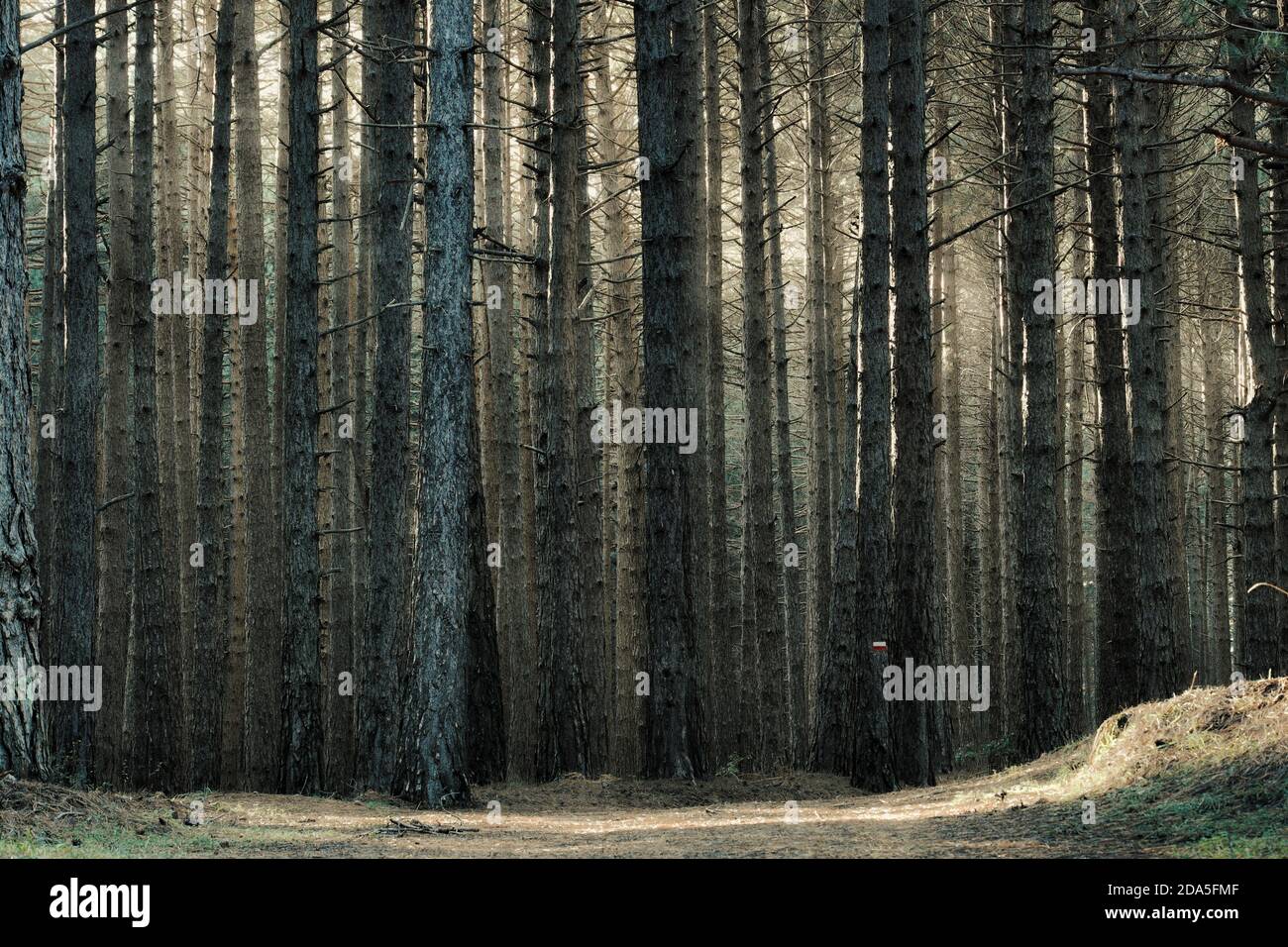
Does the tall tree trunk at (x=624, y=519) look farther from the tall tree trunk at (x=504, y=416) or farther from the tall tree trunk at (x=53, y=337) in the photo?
the tall tree trunk at (x=53, y=337)

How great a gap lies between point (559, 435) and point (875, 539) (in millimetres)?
3625

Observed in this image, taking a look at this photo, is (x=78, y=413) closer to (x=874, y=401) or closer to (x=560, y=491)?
(x=560, y=491)

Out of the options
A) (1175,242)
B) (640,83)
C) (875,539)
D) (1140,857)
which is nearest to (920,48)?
(640,83)

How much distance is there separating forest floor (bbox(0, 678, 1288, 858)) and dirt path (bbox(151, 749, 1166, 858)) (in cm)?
3

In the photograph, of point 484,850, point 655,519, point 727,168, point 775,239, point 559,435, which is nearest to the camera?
point 484,850

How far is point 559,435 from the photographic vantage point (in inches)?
544

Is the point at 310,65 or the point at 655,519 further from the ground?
the point at 310,65

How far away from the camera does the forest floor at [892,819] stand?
6.65 meters

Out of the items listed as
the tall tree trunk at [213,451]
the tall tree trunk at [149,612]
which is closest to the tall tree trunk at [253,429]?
the tall tree trunk at [213,451]

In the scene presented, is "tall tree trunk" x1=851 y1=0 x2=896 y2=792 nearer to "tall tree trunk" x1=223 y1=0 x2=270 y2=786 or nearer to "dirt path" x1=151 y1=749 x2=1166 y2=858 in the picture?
"dirt path" x1=151 y1=749 x2=1166 y2=858

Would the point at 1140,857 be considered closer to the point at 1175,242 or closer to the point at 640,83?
the point at 640,83

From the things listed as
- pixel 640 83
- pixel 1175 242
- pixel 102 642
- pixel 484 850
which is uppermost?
pixel 1175 242

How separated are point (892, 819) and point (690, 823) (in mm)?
1518
